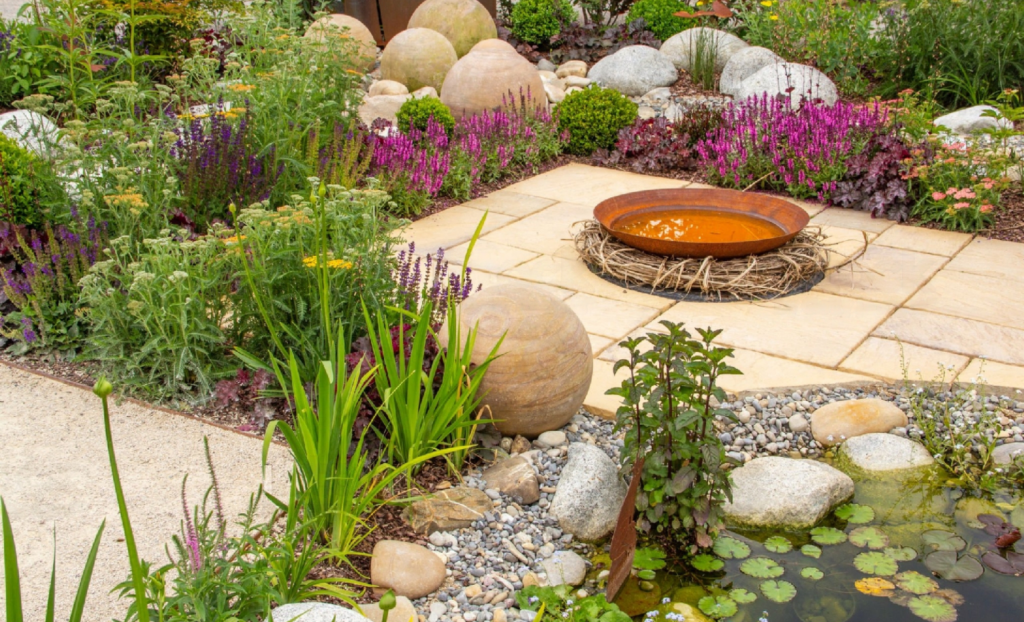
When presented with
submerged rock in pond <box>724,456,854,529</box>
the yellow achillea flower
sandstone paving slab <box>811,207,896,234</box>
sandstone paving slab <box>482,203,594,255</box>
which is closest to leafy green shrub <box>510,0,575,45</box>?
sandstone paving slab <box>482,203,594,255</box>

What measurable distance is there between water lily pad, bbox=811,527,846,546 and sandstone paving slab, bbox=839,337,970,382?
112 centimetres

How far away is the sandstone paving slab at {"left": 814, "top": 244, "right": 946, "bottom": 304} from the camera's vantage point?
4.98 m

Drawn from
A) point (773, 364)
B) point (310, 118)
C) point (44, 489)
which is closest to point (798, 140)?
point (773, 364)

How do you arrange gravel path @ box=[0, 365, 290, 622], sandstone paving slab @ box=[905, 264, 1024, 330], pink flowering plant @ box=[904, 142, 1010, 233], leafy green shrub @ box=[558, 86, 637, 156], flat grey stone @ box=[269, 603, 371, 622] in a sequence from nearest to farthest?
flat grey stone @ box=[269, 603, 371, 622]
gravel path @ box=[0, 365, 290, 622]
sandstone paving slab @ box=[905, 264, 1024, 330]
pink flowering plant @ box=[904, 142, 1010, 233]
leafy green shrub @ box=[558, 86, 637, 156]

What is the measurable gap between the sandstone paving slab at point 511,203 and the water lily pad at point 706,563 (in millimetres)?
3718

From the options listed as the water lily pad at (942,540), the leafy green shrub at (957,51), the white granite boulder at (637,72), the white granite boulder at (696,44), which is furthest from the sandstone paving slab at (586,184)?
the water lily pad at (942,540)

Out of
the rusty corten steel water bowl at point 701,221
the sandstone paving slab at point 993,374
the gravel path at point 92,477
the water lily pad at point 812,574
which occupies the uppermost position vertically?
the rusty corten steel water bowl at point 701,221

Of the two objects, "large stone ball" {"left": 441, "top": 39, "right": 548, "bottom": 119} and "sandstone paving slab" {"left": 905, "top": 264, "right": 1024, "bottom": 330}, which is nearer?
"sandstone paving slab" {"left": 905, "top": 264, "right": 1024, "bottom": 330}

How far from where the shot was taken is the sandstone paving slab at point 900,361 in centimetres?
406

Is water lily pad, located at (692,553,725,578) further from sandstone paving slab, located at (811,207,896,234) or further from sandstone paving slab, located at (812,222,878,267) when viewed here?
sandstone paving slab, located at (811,207,896,234)

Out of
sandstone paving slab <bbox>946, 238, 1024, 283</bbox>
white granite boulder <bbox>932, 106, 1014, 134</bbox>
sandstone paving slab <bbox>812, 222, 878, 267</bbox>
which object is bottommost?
sandstone paving slab <bbox>946, 238, 1024, 283</bbox>

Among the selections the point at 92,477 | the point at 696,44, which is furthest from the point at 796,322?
the point at 696,44

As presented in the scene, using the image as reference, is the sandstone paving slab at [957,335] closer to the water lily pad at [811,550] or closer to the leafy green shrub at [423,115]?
the water lily pad at [811,550]

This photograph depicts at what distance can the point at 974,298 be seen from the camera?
485 centimetres
